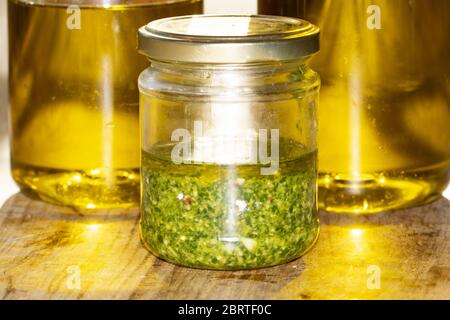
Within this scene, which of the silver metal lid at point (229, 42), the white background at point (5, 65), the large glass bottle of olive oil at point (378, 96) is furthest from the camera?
the white background at point (5, 65)

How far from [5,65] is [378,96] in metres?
0.60

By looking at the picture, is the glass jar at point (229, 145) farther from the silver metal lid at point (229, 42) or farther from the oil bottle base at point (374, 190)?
the oil bottle base at point (374, 190)

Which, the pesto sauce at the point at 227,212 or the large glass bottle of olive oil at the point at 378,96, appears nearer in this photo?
the pesto sauce at the point at 227,212

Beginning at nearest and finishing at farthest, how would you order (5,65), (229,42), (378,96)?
(229,42), (378,96), (5,65)

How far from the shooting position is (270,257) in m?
1.01

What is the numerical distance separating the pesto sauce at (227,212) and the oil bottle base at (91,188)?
18cm

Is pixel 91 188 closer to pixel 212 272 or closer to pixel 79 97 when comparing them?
pixel 79 97

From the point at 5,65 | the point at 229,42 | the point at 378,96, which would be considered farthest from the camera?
the point at 5,65

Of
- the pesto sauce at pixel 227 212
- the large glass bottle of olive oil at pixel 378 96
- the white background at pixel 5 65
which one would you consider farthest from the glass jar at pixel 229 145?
the white background at pixel 5 65

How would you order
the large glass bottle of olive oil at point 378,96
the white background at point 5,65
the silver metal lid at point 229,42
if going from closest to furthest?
the silver metal lid at point 229,42 → the large glass bottle of olive oil at point 378,96 → the white background at point 5,65

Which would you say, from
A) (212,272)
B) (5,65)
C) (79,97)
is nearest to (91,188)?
(79,97)

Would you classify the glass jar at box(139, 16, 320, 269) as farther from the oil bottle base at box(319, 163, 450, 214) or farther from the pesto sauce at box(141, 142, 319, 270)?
the oil bottle base at box(319, 163, 450, 214)

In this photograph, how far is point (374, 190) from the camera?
3.82ft

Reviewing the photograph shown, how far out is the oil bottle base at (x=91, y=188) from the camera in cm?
120
